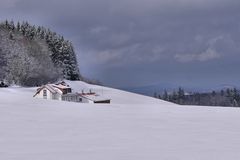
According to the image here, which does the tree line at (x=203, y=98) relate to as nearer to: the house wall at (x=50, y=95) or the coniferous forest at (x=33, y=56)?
the coniferous forest at (x=33, y=56)

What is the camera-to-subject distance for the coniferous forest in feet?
321

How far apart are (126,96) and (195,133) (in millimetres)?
77488

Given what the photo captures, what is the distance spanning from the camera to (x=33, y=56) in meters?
106

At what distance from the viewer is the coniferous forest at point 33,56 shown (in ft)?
321

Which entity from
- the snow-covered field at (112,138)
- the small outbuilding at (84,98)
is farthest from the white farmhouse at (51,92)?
the snow-covered field at (112,138)

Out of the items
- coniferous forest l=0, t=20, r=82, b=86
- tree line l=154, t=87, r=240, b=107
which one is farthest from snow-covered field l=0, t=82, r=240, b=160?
tree line l=154, t=87, r=240, b=107

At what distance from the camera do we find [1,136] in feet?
42.5

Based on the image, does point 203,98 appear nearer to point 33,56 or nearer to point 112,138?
point 33,56

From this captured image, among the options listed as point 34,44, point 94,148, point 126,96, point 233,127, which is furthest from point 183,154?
point 34,44

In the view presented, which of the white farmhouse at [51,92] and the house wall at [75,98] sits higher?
the white farmhouse at [51,92]

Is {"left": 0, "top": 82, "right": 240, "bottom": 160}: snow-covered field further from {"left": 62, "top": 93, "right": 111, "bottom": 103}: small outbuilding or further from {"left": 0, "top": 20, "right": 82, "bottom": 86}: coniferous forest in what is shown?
{"left": 0, "top": 20, "right": 82, "bottom": 86}: coniferous forest

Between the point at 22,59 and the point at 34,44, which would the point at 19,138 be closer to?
the point at 22,59

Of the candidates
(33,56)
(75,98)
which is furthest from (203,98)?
(75,98)

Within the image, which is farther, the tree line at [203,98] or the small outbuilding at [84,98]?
the tree line at [203,98]
